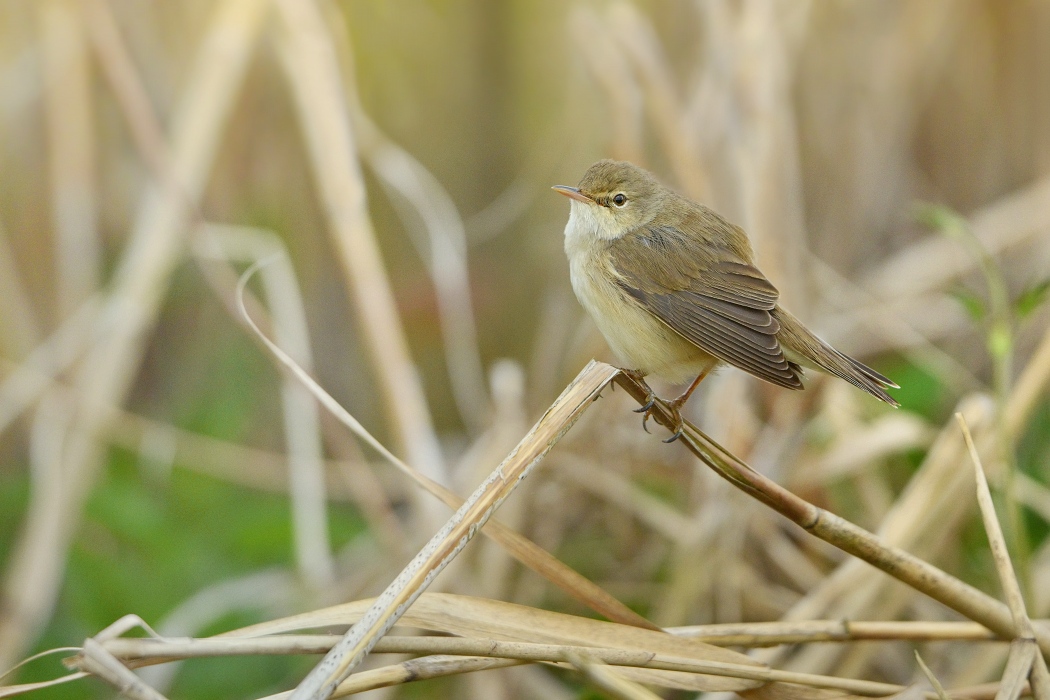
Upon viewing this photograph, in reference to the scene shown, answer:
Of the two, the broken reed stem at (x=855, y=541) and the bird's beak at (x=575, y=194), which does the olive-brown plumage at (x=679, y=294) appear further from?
the broken reed stem at (x=855, y=541)

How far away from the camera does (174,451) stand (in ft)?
9.53

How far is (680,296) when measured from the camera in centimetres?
210

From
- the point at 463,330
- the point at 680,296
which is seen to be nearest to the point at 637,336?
the point at 680,296

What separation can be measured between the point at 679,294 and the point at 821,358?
34 centimetres

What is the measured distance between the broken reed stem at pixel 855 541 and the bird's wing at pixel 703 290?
520mm

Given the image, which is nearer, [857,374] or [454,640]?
[454,640]

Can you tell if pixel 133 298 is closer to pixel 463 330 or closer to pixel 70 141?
pixel 70 141

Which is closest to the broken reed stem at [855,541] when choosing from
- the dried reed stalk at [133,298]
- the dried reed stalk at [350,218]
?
the dried reed stalk at [350,218]

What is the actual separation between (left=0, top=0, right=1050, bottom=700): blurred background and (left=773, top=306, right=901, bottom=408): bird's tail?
0.77 feet

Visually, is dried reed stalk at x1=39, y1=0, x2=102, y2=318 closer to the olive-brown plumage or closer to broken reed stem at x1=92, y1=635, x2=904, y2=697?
the olive-brown plumage

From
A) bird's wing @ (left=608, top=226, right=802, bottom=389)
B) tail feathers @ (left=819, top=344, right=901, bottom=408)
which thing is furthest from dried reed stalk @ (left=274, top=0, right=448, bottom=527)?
tail feathers @ (left=819, top=344, right=901, bottom=408)

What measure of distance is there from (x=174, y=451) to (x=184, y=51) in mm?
1431

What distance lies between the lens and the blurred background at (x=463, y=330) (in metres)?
2.46

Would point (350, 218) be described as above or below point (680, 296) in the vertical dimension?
above
